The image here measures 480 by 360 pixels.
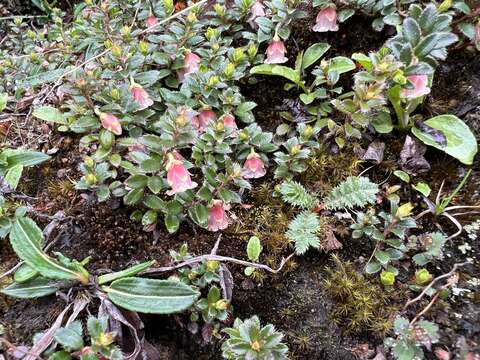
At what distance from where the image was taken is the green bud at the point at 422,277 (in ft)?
5.79

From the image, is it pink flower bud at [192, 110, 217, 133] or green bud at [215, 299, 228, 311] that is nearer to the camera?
green bud at [215, 299, 228, 311]

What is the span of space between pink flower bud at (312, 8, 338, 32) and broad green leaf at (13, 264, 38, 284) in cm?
190

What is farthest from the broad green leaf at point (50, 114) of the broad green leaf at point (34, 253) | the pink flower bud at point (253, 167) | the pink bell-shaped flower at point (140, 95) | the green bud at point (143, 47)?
the pink flower bud at point (253, 167)

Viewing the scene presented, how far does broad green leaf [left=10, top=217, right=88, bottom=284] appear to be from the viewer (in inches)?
66.9

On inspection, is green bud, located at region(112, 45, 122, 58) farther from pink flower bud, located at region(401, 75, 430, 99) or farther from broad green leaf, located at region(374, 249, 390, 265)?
broad green leaf, located at region(374, 249, 390, 265)

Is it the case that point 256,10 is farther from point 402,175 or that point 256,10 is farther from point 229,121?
point 402,175

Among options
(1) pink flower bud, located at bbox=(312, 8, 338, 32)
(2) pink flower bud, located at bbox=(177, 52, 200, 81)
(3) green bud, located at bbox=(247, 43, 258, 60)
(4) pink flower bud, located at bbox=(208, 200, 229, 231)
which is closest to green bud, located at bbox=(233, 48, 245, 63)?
(3) green bud, located at bbox=(247, 43, 258, 60)

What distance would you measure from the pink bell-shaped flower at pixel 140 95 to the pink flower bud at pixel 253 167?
0.56 metres

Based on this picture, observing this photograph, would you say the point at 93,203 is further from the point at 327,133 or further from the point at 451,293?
the point at 451,293

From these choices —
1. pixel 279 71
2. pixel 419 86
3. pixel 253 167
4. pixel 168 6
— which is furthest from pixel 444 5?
pixel 168 6

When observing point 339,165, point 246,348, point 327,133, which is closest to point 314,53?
point 327,133

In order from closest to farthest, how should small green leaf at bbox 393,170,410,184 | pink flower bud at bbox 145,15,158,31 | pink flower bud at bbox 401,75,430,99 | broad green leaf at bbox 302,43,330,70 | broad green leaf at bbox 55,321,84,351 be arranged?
1. broad green leaf at bbox 55,321,84,351
2. pink flower bud at bbox 401,75,430,99
3. small green leaf at bbox 393,170,410,184
4. broad green leaf at bbox 302,43,330,70
5. pink flower bud at bbox 145,15,158,31

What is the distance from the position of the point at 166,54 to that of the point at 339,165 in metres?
1.10

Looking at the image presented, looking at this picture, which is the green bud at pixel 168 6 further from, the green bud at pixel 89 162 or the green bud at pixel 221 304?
the green bud at pixel 221 304
